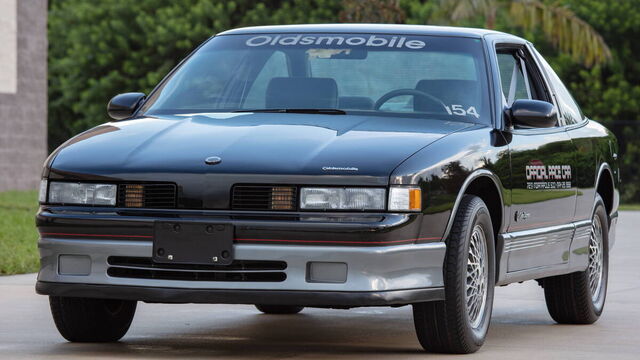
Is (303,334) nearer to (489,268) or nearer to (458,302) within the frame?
(489,268)

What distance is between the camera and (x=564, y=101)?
966 cm

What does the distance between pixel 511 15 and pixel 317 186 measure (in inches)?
1060

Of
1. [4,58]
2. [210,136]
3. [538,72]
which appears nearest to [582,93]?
[4,58]

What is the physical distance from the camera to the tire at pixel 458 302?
7.03m

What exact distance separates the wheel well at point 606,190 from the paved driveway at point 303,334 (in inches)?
28.5

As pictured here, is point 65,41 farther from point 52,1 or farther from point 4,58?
point 4,58

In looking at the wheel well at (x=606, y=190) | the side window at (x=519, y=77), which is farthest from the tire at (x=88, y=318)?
the wheel well at (x=606, y=190)

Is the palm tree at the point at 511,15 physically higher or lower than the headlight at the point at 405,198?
lower

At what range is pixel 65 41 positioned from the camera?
53.4 m

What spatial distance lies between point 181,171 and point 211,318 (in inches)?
105

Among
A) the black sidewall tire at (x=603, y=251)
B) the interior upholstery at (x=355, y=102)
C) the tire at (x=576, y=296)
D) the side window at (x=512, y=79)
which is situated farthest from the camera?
the black sidewall tire at (x=603, y=251)

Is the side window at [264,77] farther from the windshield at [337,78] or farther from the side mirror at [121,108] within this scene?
the side mirror at [121,108]

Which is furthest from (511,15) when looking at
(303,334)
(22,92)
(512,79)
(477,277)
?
(477,277)

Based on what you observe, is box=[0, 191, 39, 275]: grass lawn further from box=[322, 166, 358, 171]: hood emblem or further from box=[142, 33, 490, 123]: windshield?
box=[322, 166, 358, 171]: hood emblem
